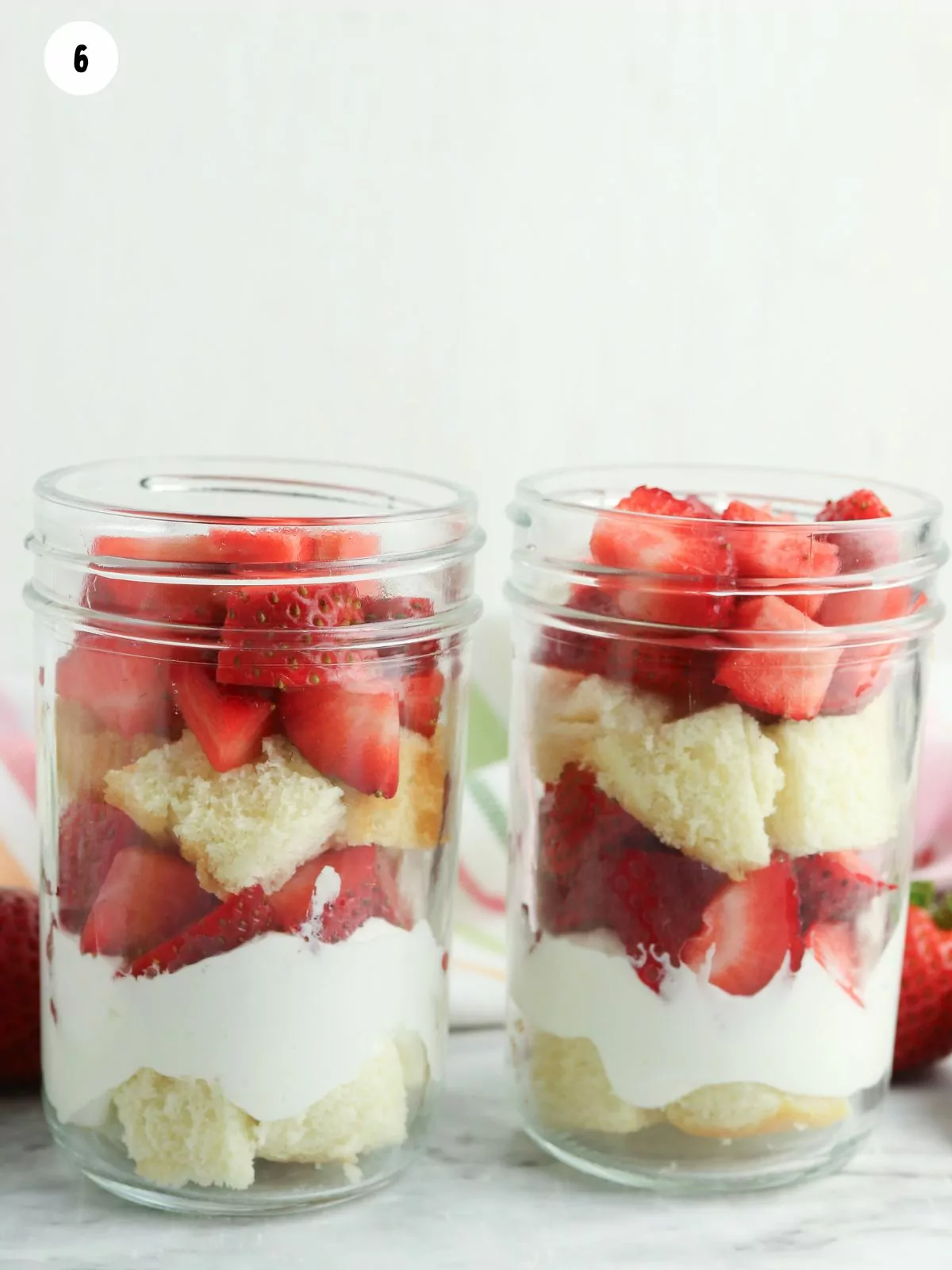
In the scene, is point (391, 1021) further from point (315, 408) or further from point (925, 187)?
point (925, 187)

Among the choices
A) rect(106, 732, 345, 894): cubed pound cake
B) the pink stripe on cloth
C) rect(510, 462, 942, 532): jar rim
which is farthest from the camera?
the pink stripe on cloth

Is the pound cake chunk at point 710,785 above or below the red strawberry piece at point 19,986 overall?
above

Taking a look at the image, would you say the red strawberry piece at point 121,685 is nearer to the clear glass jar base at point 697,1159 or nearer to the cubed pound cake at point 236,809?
the cubed pound cake at point 236,809

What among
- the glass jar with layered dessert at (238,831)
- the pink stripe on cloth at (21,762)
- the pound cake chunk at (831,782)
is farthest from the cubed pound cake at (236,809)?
the pink stripe on cloth at (21,762)

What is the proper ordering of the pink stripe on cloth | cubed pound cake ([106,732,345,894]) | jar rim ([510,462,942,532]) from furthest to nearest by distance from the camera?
the pink stripe on cloth < jar rim ([510,462,942,532]) < cubed pound cake ([106,732,345,894])

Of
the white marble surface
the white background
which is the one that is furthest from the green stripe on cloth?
the white marble surface

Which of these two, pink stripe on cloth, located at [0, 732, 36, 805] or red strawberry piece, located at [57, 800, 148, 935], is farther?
pink stripe on cloth, located at [0, 732, 36, 805]

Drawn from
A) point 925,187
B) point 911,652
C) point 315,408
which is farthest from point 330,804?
point 925,187

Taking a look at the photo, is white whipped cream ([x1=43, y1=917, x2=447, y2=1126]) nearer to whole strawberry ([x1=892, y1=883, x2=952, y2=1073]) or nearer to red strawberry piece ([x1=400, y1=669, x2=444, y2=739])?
red strawberry piece ([x1=400, y1=669, x2=444, y2=739])
